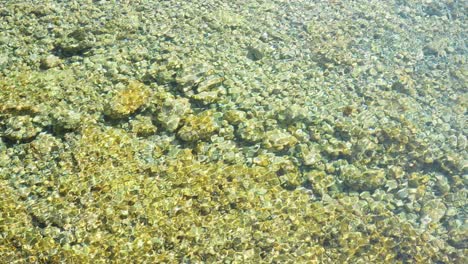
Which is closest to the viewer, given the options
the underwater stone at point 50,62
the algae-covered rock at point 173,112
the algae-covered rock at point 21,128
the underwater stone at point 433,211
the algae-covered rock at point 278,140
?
the algae-covered rock at point 21,128

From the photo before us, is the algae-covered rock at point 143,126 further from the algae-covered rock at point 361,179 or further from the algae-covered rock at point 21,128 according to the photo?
the algae-covered rock at point 361,179

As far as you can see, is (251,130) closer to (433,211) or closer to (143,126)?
(143,126)

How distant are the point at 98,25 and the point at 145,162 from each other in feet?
8.25

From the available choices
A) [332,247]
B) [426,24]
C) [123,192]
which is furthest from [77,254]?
[426,24]

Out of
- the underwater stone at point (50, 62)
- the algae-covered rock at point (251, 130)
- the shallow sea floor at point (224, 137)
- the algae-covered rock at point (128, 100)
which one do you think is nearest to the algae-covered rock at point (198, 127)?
the shallow sea floor at point (224, 137)

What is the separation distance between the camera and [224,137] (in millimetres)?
4875

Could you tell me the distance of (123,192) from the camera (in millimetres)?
4102

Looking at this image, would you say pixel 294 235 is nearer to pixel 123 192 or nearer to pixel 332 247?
pixel 332 247

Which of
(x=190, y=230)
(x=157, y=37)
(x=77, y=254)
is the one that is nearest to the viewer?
(x=77, y=254)

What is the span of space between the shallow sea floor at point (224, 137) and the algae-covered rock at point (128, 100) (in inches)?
0.9

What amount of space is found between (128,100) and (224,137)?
1158 mm

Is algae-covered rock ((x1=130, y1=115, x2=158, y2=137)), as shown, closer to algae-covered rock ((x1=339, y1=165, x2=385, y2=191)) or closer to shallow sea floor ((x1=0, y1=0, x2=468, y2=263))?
shallow sea floor ((x1=0, y1=0, x2=468, y2=263))

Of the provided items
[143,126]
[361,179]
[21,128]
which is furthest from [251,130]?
[21,128]

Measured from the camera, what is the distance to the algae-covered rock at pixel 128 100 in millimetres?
4781
